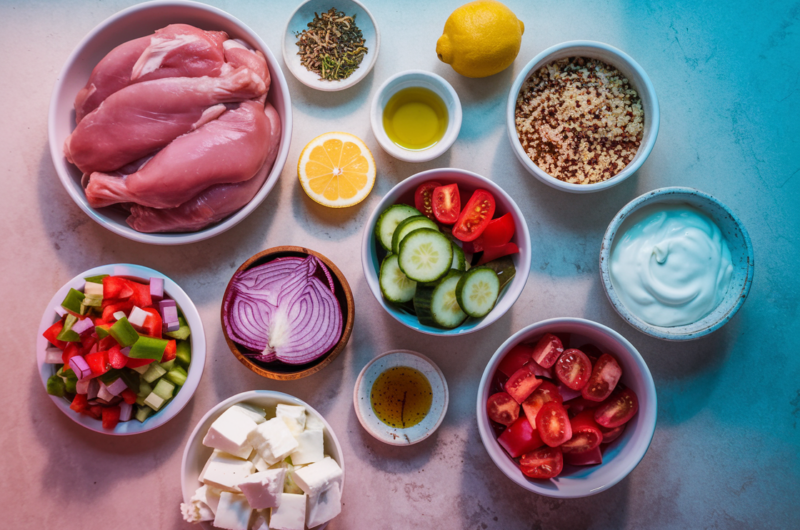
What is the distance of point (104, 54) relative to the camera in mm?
1813

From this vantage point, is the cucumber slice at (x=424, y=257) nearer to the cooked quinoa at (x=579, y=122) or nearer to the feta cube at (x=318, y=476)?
the cooked quinoa at (x=579, y=122)

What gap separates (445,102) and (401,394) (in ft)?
3.81

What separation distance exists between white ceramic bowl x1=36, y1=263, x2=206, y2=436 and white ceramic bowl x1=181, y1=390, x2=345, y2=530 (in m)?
0.11

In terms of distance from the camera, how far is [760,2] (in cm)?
199

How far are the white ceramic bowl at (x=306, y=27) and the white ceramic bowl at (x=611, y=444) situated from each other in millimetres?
1172

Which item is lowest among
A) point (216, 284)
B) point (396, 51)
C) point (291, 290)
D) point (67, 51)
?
point (216, 284)

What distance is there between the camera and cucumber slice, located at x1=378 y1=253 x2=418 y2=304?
5.47ft

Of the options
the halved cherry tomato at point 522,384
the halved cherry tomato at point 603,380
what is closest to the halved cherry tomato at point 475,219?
the halved cherry tomato at point 522,384

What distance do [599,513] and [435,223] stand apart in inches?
53.5

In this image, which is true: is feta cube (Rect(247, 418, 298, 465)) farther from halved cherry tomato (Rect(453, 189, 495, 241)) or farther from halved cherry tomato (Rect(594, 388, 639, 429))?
halved cherry tomato (Rect(594, 388, 639, 429))

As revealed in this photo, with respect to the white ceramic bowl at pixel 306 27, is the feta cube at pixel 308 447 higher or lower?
lower

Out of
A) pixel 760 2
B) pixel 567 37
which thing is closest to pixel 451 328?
pixel 567 37

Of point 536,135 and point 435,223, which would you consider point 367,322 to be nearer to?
point 435,223

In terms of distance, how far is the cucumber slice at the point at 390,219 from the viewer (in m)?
1.71
